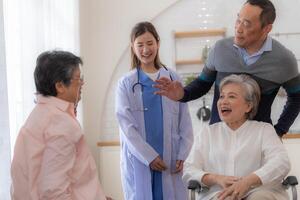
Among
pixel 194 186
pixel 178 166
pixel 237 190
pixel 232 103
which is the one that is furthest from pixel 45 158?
pixel 178 166

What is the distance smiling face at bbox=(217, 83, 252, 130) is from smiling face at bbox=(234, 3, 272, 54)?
0.71ft

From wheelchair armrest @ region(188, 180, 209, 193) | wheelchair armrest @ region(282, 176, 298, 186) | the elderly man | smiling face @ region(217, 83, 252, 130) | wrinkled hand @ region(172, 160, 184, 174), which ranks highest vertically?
the elderly man

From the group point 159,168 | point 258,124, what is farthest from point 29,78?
point 258,124

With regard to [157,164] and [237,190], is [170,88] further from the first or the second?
[237,190]

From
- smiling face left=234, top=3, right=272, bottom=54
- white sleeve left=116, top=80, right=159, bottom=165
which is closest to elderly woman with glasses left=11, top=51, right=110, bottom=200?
white sleeve left=116, top=80, right=159, bottom=165

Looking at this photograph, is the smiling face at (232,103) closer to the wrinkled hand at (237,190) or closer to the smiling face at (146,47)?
the wrinkled hand at (237,190)

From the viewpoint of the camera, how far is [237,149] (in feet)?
7.07

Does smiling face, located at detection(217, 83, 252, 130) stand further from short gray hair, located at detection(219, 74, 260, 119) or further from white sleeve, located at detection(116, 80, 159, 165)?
white sleeve, located at detection(116, 80, 159, 165)

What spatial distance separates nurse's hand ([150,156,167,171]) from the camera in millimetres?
2552

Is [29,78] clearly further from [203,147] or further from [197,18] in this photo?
[197,18]

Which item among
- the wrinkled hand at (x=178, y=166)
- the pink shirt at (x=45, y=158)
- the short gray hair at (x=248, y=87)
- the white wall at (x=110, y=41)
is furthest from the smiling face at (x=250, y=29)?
the white wall at (x=110, y=41)

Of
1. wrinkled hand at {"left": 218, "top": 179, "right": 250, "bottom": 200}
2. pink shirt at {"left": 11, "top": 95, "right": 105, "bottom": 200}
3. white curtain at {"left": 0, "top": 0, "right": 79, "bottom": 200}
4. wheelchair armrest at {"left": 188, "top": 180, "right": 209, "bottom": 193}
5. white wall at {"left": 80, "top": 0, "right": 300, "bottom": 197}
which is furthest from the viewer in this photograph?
white wall at {"left": 80, "top": 0, "right": 300, "bottom": 197}

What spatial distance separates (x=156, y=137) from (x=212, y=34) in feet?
5.75

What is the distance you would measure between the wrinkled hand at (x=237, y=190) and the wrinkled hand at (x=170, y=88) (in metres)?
0.59
